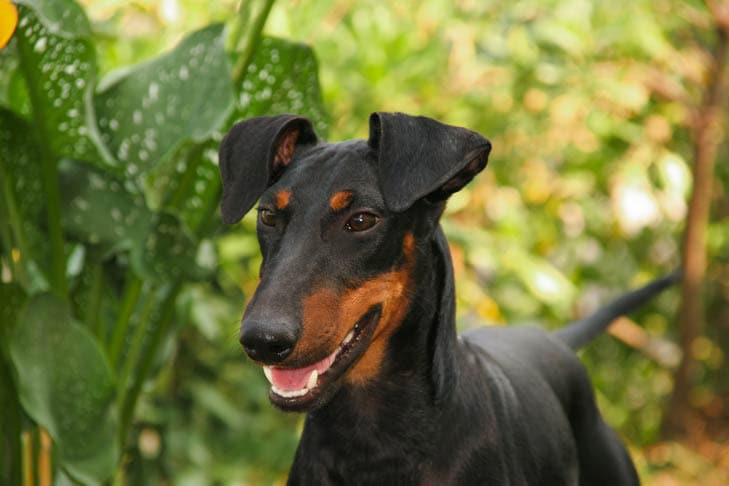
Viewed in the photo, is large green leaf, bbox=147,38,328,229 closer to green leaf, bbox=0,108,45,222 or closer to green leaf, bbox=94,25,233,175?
green leaf, bbox=94,25,233,175

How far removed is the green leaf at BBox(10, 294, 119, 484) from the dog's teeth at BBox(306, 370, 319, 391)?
0.96 metres

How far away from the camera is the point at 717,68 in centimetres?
543

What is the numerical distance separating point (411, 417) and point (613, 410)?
377 centimetres

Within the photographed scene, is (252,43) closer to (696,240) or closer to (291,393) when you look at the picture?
(291,393)

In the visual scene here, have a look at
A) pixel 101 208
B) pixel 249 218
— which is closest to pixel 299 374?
pixel 101 208

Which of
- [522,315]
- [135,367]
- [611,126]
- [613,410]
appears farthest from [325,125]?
[613,410]

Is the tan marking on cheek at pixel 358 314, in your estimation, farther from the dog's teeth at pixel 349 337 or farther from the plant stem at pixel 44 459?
the plant stem at pixel 44 459

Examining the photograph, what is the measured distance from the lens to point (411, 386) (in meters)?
2.50

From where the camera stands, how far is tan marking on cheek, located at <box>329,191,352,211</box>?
7.53 feet

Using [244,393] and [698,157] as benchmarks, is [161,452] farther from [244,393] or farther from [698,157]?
[698,157]

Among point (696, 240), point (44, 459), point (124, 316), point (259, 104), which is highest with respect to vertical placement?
point (259, 104)

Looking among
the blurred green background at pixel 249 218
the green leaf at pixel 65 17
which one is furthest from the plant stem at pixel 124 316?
the green leaf at pixel 65 17

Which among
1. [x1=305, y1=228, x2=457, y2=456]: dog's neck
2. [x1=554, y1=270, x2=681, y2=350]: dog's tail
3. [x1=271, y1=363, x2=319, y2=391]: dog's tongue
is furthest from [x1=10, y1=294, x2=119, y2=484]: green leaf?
[x1=554, y1=270, x2=681, y2=350]: dog's tail

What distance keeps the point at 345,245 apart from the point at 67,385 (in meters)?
1.14
